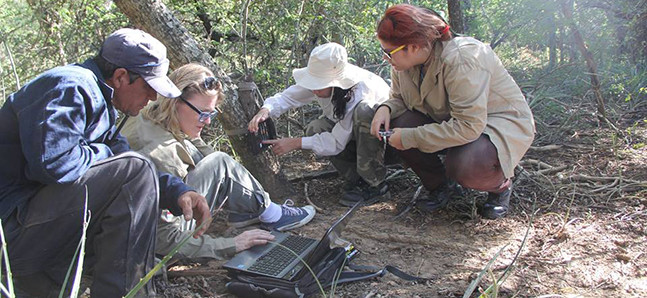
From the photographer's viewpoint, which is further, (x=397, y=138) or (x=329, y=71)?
(x=329, y=71)

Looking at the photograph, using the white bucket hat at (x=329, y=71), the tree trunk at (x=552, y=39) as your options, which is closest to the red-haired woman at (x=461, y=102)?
the white bucket hat at (x=329, y=71)

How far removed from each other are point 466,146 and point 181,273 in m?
1.57

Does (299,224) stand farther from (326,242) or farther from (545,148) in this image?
(545,148)

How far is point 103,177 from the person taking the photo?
69.3 inches

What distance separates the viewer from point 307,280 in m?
2.15

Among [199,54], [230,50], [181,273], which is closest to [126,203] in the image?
[181,273]

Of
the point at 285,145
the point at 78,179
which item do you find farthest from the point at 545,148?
the point at 78,179

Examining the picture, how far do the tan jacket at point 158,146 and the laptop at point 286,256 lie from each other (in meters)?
0.51

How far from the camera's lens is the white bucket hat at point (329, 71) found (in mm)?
3004

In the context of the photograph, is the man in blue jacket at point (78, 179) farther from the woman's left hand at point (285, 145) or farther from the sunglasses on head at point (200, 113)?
the woman's left hand at point (285, 145)

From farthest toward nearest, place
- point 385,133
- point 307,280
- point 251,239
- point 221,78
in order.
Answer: point 221,78 < point 385,133 < point 251,239 < point 307,280

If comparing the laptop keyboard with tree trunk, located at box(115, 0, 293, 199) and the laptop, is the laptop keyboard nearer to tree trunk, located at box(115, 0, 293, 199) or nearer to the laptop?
the laptop

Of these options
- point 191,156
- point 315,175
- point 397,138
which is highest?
point 397,138

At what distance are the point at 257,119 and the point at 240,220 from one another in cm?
62
